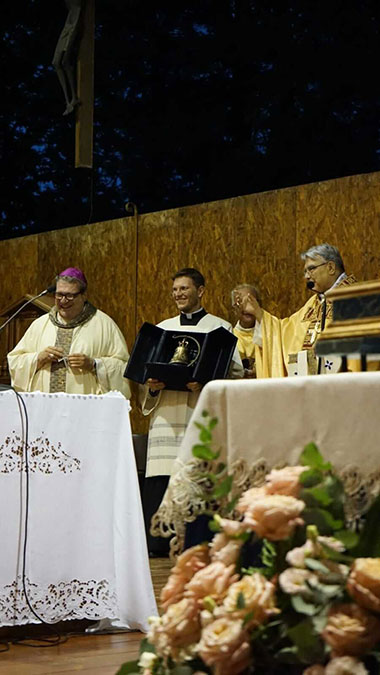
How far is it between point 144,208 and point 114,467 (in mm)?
6170

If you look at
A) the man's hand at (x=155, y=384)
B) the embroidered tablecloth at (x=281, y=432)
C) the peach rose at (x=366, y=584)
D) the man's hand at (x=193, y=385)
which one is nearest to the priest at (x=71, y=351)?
the man's hand at (x=155, y=384)

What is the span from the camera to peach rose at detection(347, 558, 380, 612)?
62.9 inches

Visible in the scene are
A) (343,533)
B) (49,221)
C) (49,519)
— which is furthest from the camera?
(49,221)

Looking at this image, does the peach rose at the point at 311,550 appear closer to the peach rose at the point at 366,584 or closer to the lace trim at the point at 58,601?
the peach rose at the point at 366,584

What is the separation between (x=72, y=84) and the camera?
29.7 ft

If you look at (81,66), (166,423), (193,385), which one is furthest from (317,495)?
(81,66)

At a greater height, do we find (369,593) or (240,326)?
(240,326)

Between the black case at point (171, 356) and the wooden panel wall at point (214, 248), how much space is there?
1.29 m

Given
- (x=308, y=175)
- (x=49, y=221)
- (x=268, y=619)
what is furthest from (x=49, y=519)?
(x=49, y=221)

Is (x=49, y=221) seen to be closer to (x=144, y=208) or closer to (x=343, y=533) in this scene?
(x=144, y=208)

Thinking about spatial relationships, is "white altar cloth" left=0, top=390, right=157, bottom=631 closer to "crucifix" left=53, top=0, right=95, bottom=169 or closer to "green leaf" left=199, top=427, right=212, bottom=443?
"green leaf" left=199, top=427, right=212, bottom=443

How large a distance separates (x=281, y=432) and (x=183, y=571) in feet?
1.01

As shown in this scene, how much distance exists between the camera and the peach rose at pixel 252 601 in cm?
169

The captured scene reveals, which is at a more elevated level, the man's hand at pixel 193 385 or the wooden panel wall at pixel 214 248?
the wooden panel wall at pixel 214 248
